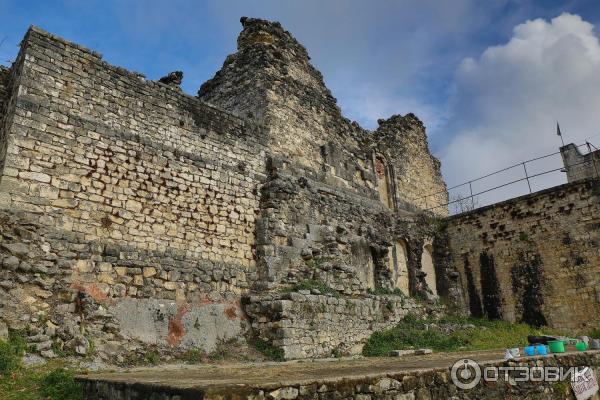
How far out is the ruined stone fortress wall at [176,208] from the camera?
811cm

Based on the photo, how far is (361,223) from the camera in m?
14.7

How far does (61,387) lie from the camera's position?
5.81m

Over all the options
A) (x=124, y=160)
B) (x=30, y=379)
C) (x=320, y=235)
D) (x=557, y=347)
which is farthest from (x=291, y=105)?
(x=30, y=379)

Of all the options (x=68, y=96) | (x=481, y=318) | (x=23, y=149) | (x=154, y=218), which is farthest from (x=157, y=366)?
(x=481, y=318)

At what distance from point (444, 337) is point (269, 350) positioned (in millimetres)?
5570

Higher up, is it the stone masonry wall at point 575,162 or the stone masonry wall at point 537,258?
the stone masonry wall at point 575,162

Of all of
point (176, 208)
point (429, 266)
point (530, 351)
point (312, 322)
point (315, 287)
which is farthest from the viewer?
point (429, 266)

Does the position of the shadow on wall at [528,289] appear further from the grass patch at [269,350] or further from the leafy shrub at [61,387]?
the leafy shrub at [61,387]

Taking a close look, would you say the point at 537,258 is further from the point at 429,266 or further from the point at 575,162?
the point at 575,162

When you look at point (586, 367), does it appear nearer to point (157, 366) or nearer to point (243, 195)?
point (157, 366)

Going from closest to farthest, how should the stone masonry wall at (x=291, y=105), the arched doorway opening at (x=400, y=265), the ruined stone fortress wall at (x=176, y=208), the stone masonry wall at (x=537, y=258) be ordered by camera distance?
the ruined stone fortress wall at (x=176, y=208), the stone masonry wall at (x=291, y=105), the stone masonry wall at (x=537, y=258), the arched doorway opening at (x=400, y=265)

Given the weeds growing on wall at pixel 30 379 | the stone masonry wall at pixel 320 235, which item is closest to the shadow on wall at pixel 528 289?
the stone masonry wall at pixel 320 235

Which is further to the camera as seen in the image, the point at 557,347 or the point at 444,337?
the point at 444,337

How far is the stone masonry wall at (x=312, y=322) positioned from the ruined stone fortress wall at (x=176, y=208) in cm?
4
